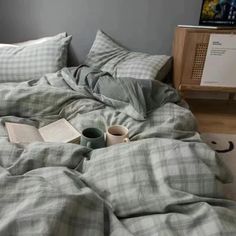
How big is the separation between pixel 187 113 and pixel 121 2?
3.52ft

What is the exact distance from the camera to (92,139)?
42.3 inches

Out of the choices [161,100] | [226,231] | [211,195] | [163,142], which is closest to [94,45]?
[161,100]

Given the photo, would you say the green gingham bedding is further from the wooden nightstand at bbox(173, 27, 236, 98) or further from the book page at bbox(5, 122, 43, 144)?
the wooden nightstand at bbox(173, 27, 236, 98)

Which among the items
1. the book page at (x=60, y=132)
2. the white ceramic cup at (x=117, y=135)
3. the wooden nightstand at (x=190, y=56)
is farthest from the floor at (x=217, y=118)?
the book page at (x=60, y=132)

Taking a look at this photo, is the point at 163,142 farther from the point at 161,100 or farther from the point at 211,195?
the point at 161,100

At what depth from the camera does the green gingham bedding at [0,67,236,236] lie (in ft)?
2.33

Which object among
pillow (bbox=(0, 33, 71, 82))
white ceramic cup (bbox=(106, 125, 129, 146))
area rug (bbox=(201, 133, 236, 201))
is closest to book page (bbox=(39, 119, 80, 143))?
white ceramic cup (bbox=(106, 125, 129, 146))

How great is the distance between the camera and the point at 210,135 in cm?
183

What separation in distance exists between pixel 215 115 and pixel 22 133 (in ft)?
4.83

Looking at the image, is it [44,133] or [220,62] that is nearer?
[44,133]

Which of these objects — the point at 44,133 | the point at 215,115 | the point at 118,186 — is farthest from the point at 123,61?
the point at 118,186

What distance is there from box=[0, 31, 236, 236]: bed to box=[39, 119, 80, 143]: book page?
2.0 inches

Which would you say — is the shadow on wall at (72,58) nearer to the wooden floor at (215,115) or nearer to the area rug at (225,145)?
the wooden floor at (215,115)

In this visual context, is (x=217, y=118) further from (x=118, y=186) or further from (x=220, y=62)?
(x=118, y=186)
